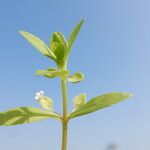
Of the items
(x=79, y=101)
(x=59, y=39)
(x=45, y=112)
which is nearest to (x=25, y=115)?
(x=45, y=112)

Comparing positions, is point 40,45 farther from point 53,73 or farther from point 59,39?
point 53,73

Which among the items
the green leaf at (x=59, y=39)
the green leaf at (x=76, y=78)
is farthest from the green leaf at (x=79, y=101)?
the green leaf at (x=59, y=39)

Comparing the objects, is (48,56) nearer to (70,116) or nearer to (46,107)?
(46,107)

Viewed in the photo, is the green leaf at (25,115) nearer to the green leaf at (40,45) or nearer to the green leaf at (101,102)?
the green leaf at (101,102)

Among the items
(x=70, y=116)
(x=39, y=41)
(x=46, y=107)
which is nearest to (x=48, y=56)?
(x=39, y=41)

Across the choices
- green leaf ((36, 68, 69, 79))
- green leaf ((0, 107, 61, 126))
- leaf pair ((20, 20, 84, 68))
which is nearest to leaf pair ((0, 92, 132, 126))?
green leaf ((0, 107, 61, 126))

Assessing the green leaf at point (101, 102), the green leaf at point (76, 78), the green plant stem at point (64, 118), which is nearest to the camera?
the green plant stem at point (64, 118)
